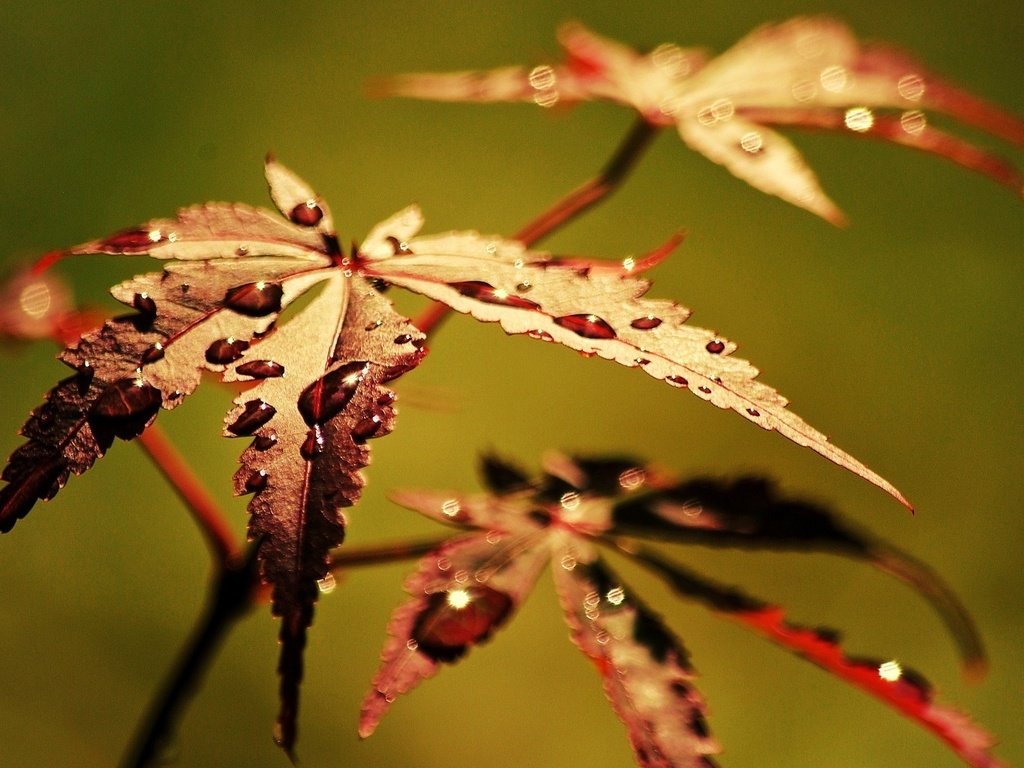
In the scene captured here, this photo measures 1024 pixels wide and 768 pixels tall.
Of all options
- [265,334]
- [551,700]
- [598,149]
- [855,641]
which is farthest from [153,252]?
[598,149]

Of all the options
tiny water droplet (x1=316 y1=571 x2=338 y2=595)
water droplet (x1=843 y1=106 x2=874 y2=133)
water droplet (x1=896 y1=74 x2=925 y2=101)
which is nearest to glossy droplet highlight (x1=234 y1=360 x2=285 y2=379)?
tiny water droplet (x1=316 y1=571 x2=338 y2=595)

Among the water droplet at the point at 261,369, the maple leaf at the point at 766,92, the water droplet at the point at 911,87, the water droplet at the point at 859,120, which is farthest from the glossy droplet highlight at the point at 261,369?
the water droplet at the point at 911,87

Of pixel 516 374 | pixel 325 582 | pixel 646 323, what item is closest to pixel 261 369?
pixel 325 582

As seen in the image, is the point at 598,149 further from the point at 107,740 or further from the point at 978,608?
the point at 107,740

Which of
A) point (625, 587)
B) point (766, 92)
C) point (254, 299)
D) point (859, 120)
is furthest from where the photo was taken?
point (766, 92)

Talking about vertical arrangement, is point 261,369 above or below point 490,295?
below

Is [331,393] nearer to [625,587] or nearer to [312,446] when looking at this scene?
[312,446]
